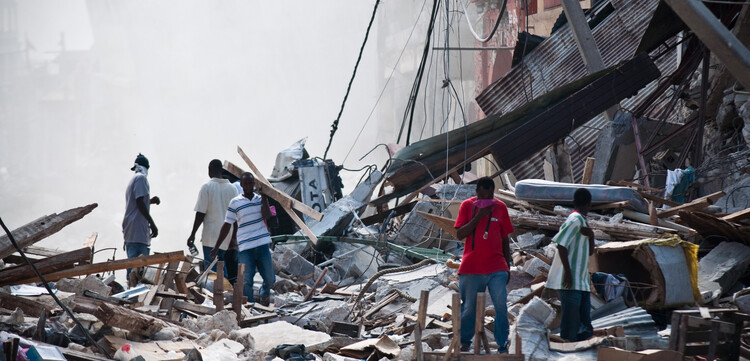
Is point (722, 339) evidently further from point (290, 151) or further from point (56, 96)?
point (56, 96)

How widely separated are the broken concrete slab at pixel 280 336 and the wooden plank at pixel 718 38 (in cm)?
436

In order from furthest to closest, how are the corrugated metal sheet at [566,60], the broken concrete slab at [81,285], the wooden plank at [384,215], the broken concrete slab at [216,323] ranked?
the corrugated metal sheet at [566,60], the wooden plank at [384,215], the broken concrete slab at [81,285], the broken concrete slab at [216,323]

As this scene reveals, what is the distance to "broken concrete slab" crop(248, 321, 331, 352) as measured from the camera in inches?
271

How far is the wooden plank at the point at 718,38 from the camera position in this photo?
7062 millimetres

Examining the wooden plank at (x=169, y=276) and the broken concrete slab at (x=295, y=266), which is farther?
the broken concrete slab at (x=295, y=266)

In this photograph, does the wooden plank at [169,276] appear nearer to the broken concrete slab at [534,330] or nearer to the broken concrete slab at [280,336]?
the broken concrete slab at [280,336]

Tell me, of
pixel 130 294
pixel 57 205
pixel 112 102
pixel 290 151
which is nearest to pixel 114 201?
pixel 57 205

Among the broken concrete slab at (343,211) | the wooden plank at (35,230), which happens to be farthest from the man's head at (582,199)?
the broken concrete slab at (343,211)

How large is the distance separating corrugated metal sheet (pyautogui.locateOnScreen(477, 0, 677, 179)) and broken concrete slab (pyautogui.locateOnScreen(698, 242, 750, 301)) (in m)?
6.82

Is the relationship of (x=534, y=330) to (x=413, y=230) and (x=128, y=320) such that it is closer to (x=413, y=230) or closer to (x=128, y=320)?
(x=128, y=320)

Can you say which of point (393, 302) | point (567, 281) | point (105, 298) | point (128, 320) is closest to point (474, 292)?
point (567, 281)

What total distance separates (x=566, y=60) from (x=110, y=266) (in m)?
11.9

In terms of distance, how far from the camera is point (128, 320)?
646 cm

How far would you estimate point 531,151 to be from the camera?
1286 cm
